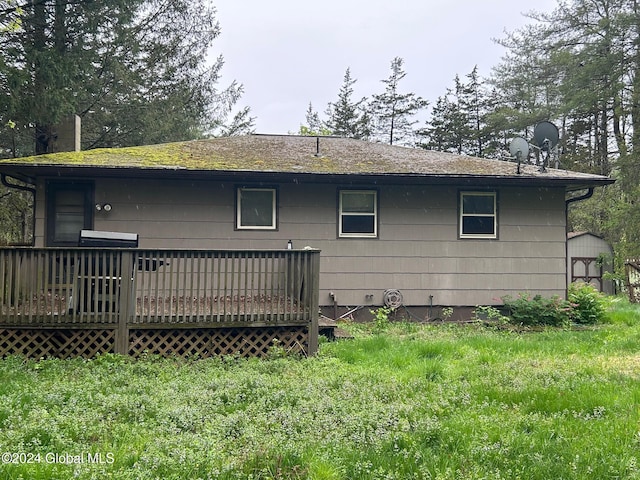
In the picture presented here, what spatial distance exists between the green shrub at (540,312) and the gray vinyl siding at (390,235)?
Answer: 0.63m

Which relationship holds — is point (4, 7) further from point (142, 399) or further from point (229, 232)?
point (142, 399)

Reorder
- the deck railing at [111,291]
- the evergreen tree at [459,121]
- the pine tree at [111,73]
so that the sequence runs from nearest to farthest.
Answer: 1. the deck railing at [111,291]
2. the pine tree at [111,73]
3. the evergreen tree at [459,121]

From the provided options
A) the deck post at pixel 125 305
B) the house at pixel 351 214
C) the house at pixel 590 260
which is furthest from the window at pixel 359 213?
the house at pixel 590 260

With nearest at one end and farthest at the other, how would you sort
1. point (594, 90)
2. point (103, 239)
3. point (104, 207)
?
point (103, 239)
point (104, 207)
point (594, 90)

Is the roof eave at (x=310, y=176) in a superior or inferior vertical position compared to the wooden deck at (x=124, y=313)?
superior

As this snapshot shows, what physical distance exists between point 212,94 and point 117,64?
425cm

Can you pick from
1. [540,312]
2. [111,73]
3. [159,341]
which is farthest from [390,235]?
[111,73]

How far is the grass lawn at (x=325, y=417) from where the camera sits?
2900 millimetres

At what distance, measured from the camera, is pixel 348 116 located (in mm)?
31047

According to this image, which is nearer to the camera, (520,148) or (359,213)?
(359,213)

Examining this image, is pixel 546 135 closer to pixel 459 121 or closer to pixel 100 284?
pixel 100 284

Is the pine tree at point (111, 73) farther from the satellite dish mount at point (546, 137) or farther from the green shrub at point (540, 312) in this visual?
the green shrub at point (540, 312)

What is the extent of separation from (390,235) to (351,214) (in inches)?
33.9

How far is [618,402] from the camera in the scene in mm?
4082
